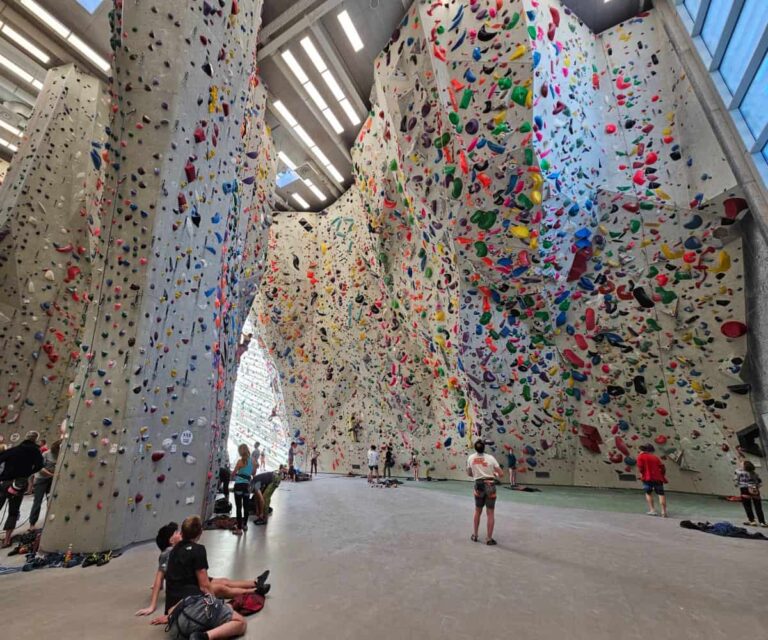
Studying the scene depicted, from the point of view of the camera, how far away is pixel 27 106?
10281mm

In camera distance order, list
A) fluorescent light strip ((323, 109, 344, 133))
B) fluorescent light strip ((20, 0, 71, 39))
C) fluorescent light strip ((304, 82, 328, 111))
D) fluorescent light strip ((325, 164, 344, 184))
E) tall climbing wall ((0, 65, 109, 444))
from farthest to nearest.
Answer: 1. fluorescent light strip ((325, 164, 344, 184))
2. fluorescent light strip ((323, 109, 344, 133))
3. fluorescent light strip ((304, 82, 328, 111))
4. fluorescent light strip ((20, 0, 71, 39))
5. tall climbing wall ((0, 65, 109, 444))

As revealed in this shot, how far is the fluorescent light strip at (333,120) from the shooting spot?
10.8 meters

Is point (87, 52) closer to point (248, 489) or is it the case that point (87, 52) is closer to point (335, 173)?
point (335, 173)

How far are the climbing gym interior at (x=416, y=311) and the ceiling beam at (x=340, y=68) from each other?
0.21ft

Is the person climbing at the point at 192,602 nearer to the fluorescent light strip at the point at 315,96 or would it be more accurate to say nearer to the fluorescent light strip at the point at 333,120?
the fluorescent light strip at the point at 315,96

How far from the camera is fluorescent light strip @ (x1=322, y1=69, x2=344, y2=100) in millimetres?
9643

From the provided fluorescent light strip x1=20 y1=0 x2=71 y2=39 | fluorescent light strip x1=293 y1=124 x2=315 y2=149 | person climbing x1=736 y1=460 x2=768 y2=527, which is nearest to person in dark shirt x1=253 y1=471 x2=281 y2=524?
person climbing x1=736 y1=460 x2=768 y2=527

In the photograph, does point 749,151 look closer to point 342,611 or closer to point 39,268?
point 342,611

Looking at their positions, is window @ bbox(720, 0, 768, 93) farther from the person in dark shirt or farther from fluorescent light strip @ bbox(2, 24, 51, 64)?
fluorescent light strip @ bbox(2, 24, 51, 64)

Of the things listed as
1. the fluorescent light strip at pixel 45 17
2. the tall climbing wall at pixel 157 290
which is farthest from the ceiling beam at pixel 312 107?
the fluorescent light strip at pixel 45 17

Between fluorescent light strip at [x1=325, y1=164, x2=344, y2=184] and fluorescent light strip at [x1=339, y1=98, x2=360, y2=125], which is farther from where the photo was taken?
fluorescent light strip at [x1=325, y1=164, x2=344, y2=184]

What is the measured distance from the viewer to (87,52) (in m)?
8.66

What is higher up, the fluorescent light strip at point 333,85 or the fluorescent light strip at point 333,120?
the fluorescent light strip at point 333,120

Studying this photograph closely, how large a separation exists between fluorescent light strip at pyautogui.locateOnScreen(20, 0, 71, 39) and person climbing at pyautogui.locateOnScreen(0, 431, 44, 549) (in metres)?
9.09
